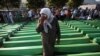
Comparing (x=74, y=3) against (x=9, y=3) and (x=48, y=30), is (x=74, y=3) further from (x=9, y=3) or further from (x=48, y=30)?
(x=48, y=30)

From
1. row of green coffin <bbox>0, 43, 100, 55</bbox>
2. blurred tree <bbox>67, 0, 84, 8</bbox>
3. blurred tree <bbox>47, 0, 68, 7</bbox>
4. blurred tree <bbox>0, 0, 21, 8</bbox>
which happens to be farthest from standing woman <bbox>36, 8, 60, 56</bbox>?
blurred tree <bbox>47, 0, 68, 7</bbox>

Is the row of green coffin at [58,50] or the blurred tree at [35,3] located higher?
the row of green coffin at [58,50]

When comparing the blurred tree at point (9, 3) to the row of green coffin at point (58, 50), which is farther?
the blurred tree at point (9, 3)

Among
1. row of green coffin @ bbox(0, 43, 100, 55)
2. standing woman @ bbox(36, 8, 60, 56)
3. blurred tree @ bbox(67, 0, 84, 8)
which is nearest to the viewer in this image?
standing woman @ bbox(36, 8, 60, 56)

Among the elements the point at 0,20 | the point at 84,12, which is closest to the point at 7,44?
the point at 0,20

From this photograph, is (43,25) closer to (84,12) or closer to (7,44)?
(7,44)

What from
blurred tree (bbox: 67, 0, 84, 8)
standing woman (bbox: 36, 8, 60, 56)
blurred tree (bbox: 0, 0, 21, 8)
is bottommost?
blurred tree (bbox: 67, 0, 84, 8)

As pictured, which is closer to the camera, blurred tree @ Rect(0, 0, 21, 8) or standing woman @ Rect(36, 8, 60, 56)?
standing woman @ Rect(36, 8, 60, 56)

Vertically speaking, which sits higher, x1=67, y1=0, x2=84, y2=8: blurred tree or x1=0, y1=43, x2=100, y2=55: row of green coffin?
x1=0, y1=43, x2=100, y2=55: row of green coffin

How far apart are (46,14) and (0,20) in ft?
72.0

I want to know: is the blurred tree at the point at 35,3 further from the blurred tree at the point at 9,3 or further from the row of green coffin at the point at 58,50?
the row of green coffin at the point at 58,50

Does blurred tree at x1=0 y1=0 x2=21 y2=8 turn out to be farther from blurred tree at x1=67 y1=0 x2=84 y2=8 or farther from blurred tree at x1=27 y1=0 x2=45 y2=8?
blurred tree at x1=67 y1=0 x2=84 y2=8

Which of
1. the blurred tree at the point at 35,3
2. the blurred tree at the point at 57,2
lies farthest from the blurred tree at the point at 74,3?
the blurred tree at the point at 35,3

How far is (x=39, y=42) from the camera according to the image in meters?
10.4
